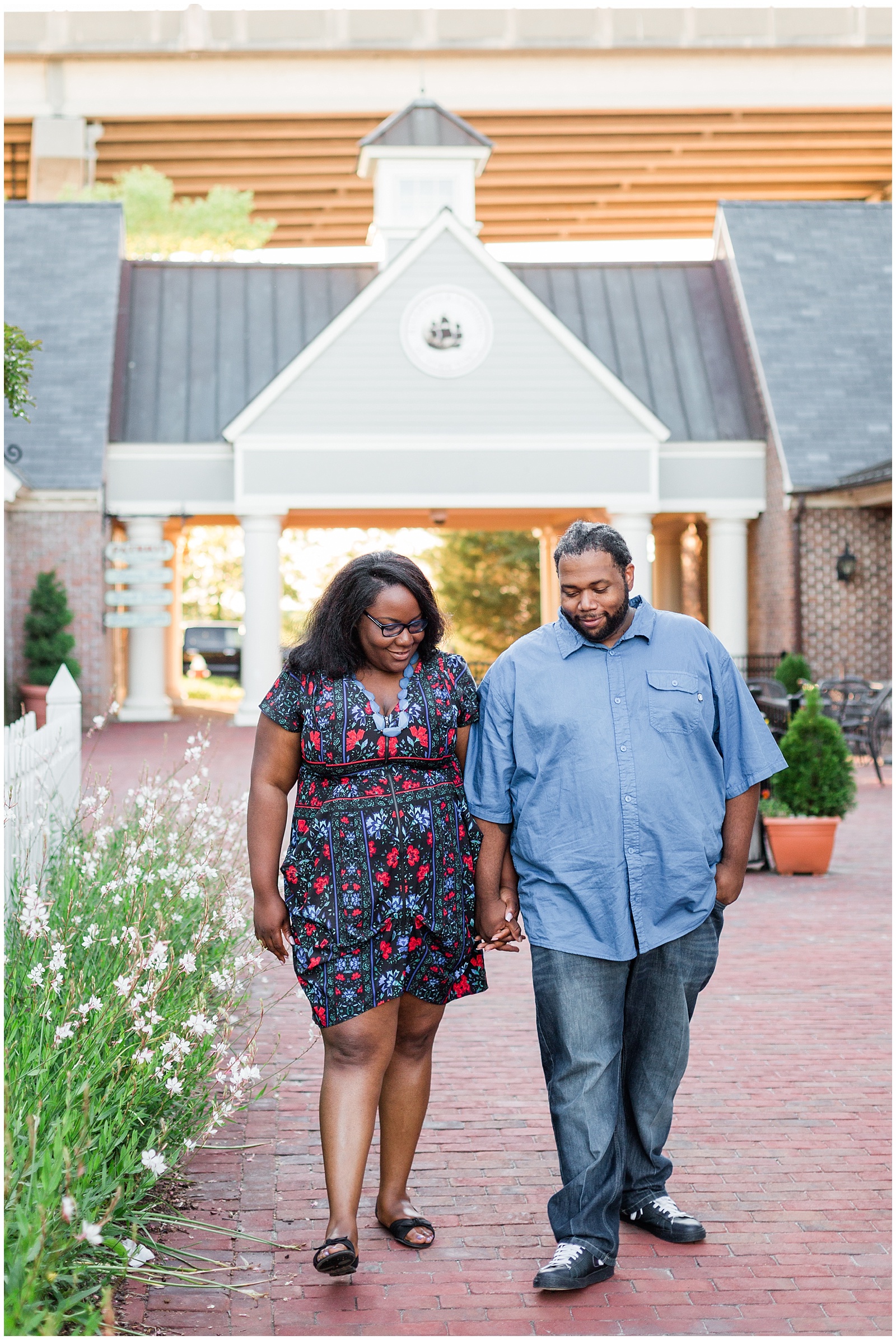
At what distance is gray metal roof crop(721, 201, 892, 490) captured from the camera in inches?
835

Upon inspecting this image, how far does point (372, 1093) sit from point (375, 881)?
0.54m

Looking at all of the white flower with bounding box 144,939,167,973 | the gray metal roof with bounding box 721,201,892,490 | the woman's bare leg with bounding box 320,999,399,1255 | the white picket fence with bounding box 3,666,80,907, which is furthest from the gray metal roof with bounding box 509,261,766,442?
the woman's bare leg with bounding box 320,999,399,1255

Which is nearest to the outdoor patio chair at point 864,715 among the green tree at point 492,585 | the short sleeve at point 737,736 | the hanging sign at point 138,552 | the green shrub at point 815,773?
the green shrub at point 815,773

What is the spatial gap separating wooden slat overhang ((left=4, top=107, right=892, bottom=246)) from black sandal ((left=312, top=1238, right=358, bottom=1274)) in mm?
35238

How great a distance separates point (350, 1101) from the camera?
3.57 meters

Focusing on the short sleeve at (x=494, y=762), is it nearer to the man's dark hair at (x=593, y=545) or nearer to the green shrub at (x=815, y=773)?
the man's dark hair at (x=593, y=545)

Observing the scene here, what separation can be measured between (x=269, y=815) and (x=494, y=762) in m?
0.58

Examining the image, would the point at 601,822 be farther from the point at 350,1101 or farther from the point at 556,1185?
the point at 556,1185

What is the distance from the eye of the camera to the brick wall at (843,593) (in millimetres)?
20812

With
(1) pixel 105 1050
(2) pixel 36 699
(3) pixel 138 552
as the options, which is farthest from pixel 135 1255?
(3) pixel 138 552

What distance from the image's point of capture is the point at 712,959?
12.4ft

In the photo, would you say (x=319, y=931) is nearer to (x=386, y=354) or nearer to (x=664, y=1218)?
(x=664, y=1218)

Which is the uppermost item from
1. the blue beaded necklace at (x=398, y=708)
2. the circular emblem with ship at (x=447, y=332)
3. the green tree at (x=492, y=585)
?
the circular emblem with ship at (x=447, y=332)

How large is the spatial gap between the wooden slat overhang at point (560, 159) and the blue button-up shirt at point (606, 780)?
113 ft
